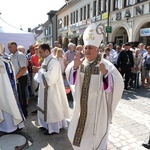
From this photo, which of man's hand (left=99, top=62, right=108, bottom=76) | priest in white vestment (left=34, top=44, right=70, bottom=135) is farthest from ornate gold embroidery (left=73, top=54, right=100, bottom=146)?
priest in white vestment (left=34, top=44, right=70, bottom=135)

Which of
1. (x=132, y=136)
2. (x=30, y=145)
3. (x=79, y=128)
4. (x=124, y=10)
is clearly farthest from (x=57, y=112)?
(x=124, y=10)

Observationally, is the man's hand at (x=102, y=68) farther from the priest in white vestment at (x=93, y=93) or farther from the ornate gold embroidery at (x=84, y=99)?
the ornate gold embroidery at (x=84, y=99)

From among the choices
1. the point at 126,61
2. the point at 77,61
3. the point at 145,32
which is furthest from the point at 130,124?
the point at 145,32

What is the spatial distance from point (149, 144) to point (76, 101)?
1559 mm

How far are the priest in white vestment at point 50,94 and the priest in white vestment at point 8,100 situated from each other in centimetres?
45

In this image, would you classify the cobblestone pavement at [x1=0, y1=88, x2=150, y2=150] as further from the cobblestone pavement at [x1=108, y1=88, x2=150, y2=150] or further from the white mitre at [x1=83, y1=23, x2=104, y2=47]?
the white mitre at [x1=83, y1=23, x2=104, y2=47]

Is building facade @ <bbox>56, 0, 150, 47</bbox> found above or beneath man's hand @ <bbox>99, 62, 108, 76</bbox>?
above

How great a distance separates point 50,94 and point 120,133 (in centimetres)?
155

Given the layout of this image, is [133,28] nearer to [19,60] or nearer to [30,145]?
[19,60]

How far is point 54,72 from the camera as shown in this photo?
3.90 meters

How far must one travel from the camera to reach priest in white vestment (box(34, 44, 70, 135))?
3.92 metres

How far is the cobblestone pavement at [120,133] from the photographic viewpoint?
3.75m

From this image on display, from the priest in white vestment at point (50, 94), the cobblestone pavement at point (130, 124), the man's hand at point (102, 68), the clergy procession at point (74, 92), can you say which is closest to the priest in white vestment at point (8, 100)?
the clergy procession at point (74, 92)

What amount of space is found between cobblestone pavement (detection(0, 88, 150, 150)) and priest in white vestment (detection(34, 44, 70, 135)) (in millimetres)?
239
